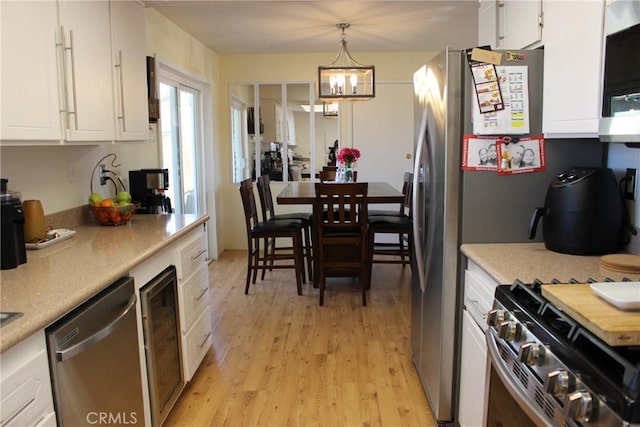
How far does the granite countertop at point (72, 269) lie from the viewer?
1325mm

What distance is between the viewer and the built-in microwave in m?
1.41

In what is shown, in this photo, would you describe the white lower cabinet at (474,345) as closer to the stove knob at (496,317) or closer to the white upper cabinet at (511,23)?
the stove knob at (496,317)

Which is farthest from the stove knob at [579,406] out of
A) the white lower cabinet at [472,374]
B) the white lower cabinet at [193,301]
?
the white lower cabinet at [193,301]

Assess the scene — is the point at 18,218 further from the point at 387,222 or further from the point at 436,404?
the point at 387,222

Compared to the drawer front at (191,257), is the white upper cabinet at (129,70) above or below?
above

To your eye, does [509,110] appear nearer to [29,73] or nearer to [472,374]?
[472,374]

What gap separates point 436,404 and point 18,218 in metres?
1.94

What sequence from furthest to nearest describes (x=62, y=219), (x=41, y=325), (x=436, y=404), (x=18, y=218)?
(x=62, y=219)
(x=436, y=404)
(x=18, y=218)
(x=41, y=325)

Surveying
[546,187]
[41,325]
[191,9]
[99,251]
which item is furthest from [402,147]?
[41,325]

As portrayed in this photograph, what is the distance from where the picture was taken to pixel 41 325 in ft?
4.17

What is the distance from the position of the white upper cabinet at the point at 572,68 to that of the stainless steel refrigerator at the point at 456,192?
9 cm

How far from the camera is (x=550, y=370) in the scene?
1.15 m

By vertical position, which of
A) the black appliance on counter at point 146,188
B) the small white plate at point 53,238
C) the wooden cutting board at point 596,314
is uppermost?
the black appliance on counter at point 146,188

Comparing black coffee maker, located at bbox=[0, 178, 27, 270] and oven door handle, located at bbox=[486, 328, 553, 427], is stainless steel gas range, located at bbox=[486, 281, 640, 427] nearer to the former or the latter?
oven door handle, located at bbox=[486, 328, 553, 427]
